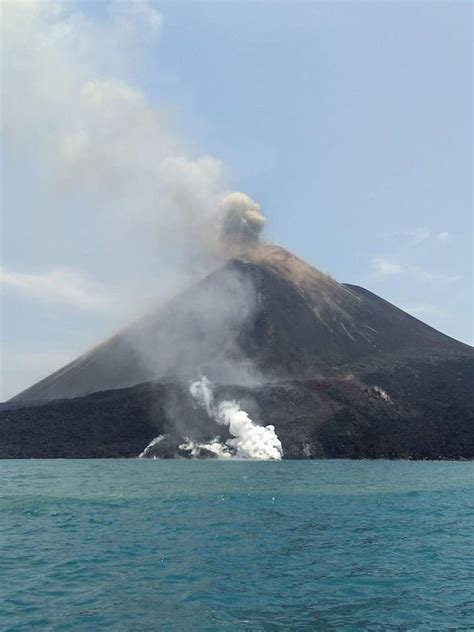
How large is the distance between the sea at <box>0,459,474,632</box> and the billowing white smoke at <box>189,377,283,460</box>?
80931 millimetres

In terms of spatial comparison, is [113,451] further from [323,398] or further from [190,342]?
[190,342]

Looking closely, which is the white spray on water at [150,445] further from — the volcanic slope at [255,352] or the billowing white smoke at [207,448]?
the volcanic slope at [255,352]

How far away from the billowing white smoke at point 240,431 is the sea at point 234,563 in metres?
80.9

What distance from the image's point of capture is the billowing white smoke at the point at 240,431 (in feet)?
413

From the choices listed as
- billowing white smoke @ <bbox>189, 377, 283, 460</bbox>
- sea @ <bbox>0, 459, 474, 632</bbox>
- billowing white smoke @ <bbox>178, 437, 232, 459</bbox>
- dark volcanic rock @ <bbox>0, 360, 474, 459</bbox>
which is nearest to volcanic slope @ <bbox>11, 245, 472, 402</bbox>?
dark volcanic rock @ <bbox>0, 360, 474, 459</bbox>

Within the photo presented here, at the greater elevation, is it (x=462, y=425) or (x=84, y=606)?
(x=462, y=425)

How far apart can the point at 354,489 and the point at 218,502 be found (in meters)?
16.4

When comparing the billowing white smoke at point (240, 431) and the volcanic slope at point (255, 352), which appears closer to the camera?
the billowing white smoke at point (240, 431)

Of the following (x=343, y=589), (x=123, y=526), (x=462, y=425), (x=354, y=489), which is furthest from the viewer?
(x=462, y=425)

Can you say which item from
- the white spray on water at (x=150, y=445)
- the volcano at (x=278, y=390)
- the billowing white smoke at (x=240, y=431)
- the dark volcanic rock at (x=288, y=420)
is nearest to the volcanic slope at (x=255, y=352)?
the volcano at (x=278, y=390)

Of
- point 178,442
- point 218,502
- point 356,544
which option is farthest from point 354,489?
point 178,442

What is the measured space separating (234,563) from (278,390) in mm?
124661

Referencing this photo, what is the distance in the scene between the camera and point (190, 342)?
187 metres

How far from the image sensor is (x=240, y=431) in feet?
436
